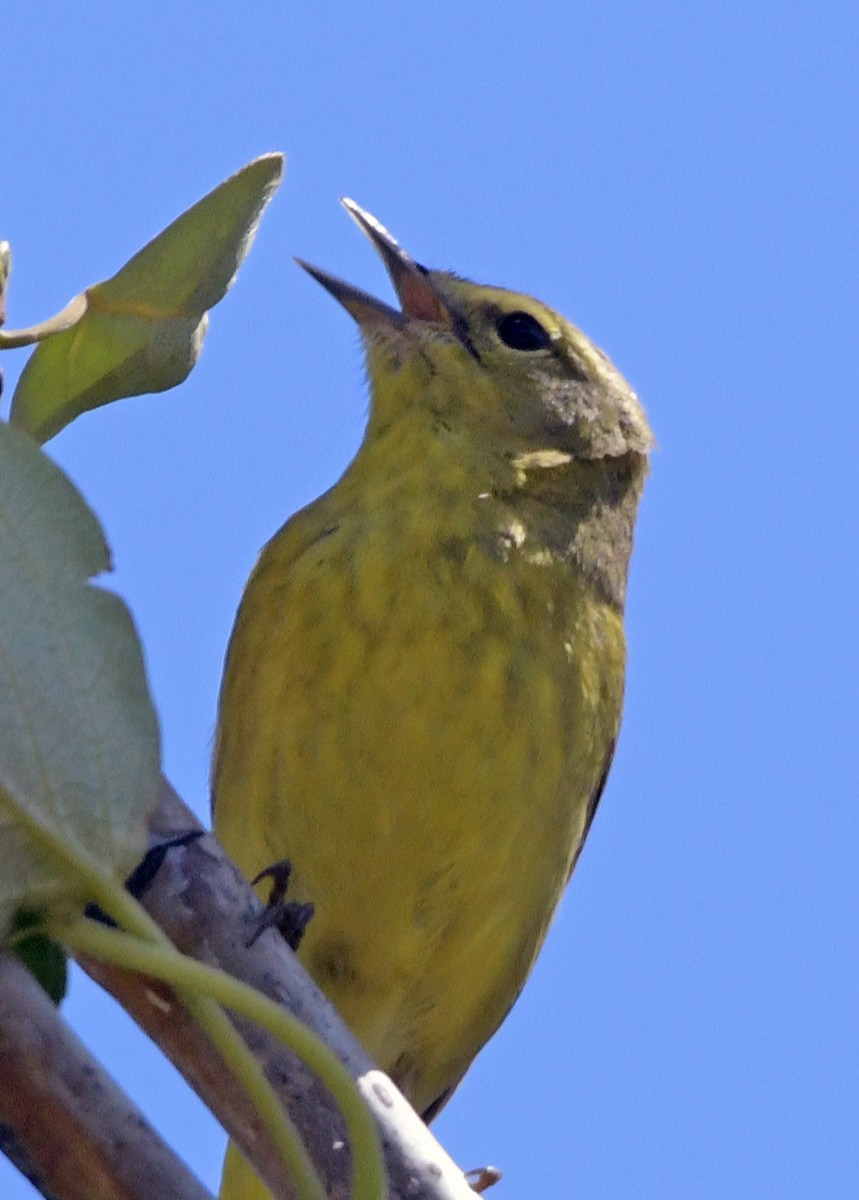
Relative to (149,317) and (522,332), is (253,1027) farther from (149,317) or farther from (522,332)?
(522,332)

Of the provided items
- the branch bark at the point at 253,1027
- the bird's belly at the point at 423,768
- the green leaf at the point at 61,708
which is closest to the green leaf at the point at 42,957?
the green leaf at the point at 61,708

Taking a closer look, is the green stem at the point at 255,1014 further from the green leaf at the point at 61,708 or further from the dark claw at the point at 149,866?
the dark claw at the point at 149,866

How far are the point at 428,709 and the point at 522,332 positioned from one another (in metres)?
1.67

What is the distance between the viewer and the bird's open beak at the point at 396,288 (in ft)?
17.5

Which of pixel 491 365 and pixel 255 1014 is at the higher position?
pixel 491 365

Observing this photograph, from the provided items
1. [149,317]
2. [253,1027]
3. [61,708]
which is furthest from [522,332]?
[61,708]

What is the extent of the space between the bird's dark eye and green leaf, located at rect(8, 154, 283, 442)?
3061mm

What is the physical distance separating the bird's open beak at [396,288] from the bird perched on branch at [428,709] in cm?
17

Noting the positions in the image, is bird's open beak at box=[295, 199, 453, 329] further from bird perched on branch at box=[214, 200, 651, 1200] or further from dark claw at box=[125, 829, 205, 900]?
dark claw at box=[125, 829, 205, 900]

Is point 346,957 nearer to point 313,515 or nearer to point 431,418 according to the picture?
point 313,515

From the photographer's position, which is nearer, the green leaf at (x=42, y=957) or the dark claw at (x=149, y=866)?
the green leaf at (x=42, y=957)

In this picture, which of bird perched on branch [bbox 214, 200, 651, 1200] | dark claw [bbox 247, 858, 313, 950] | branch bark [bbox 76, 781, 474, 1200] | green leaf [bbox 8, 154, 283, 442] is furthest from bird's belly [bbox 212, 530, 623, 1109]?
branch bark [bbox 76, 781, 474, 1200]

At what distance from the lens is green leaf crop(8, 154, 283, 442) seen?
2162 mm

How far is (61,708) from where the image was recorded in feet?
5.63
